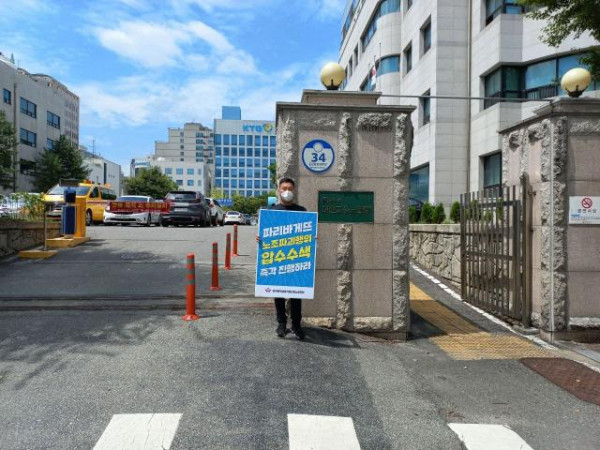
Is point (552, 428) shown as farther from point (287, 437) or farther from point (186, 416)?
point (186, 416)

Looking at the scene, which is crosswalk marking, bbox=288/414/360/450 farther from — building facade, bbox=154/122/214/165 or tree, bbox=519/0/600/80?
building facade, bbox=154/122/214/165

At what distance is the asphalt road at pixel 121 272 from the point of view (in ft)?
27.4

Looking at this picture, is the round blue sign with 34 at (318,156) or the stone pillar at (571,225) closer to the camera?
the round blue sign with 34 at (318,156)

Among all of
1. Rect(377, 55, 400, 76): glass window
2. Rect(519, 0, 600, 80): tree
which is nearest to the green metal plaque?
Rect(519, 0, 600, 80): tree

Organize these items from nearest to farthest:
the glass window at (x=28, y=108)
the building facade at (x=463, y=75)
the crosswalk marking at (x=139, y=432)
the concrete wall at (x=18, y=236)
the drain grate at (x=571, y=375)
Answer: the crosswalk marking at (x=139, y=432) → the drain grate at (x=571, y=375) → the concrete wall at (x=18, y=236) → the building facade at (x=463, y=75) → the glass window at (x=28, y=108)

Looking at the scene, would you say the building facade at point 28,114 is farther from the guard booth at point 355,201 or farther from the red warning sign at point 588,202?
the red warning sign at point 588,202

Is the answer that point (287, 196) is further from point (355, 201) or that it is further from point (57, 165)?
point (57, 165)

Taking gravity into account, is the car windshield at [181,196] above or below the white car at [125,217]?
above

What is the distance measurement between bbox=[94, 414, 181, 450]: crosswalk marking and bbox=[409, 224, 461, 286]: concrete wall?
8357 mm

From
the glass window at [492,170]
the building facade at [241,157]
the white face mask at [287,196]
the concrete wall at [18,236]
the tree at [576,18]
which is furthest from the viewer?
the building facade at [241,157]

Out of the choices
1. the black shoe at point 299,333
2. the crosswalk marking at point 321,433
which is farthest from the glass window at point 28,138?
the crosswalk marking at point 321,433

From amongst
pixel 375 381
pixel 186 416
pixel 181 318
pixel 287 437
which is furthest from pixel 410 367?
pixel 181 318

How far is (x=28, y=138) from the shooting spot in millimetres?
49344

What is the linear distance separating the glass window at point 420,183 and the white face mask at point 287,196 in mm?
21526
